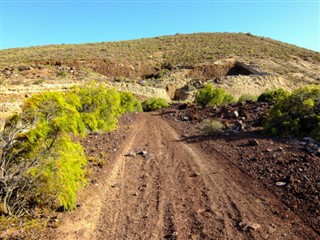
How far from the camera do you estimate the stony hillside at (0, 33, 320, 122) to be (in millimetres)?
36422

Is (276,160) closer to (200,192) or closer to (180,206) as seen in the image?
(200,192)

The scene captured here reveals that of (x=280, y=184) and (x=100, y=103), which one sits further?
(x=100, y=103)

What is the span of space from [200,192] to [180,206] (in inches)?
38.6

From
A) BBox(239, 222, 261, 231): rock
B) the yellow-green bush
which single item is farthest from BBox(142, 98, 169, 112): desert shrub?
BBox(239, 222, 261, 231): rock

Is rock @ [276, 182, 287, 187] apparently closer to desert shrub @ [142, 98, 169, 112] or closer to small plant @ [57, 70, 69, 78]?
desert shrub @ [142, 98, 169, 112]

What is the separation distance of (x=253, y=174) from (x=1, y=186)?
6426 millimetres

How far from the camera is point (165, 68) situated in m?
52.9

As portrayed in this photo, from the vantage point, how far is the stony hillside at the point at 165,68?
36422 mm

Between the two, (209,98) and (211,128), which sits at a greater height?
(209,98)

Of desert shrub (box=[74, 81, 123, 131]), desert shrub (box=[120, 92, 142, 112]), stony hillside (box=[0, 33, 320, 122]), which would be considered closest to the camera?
desert shrub (box=[74, 81, 123, 131])

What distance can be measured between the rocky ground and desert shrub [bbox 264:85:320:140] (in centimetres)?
76

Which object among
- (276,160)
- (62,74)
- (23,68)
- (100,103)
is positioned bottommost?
(276,160)

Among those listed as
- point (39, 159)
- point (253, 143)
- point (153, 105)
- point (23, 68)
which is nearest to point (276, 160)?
point (253, 143)

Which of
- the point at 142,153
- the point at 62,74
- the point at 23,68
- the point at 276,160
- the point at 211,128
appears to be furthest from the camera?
the point at 23,68
